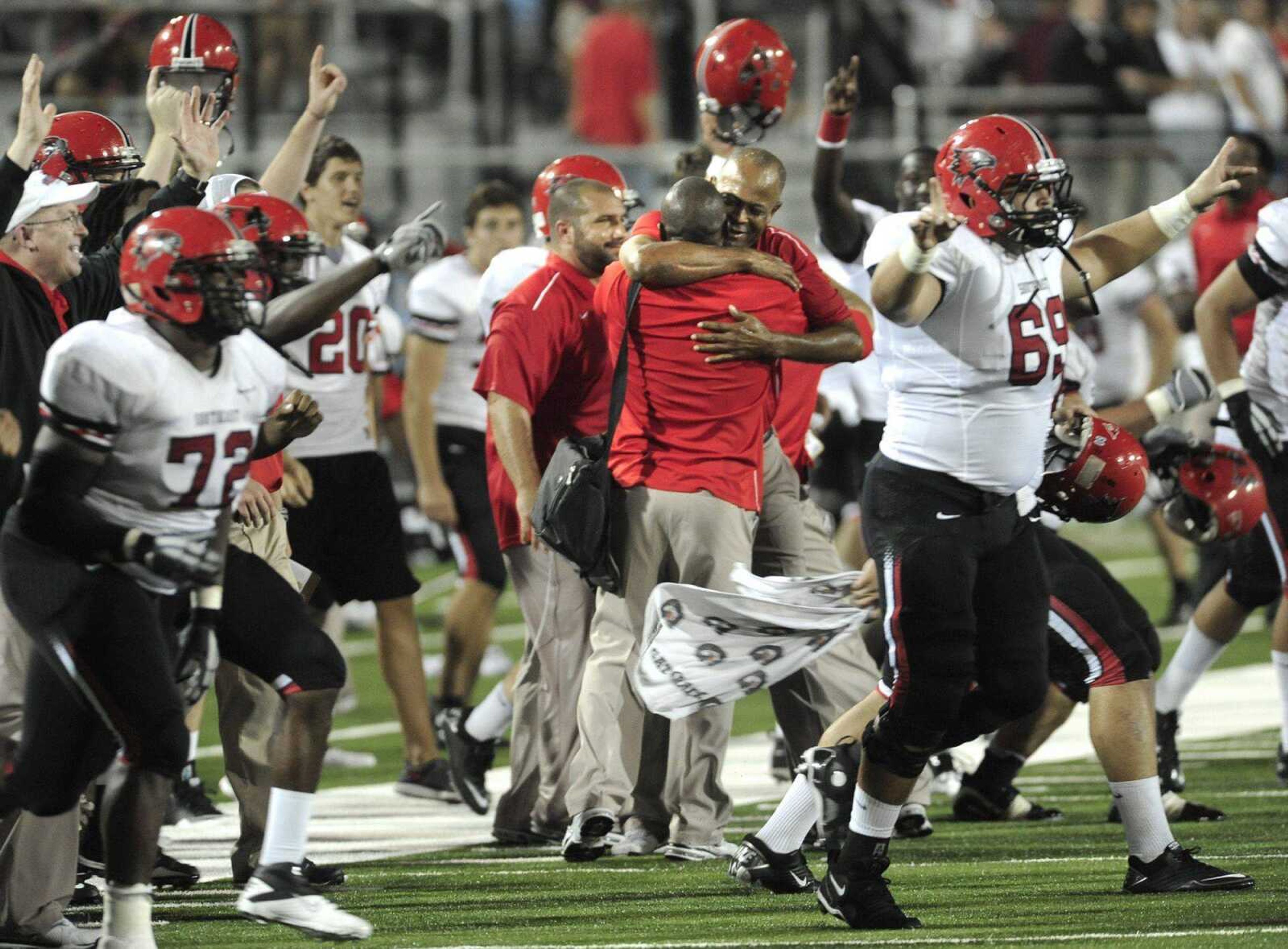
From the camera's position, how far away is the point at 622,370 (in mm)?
6031

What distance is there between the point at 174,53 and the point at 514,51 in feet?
29.8

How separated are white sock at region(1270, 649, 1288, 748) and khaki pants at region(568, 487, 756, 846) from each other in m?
2.05

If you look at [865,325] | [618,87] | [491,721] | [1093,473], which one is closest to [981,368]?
[1093,473]

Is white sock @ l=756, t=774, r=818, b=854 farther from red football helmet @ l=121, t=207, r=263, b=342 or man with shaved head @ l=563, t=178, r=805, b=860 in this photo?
red football helmet @ l=121, t=207, r=263, b=342

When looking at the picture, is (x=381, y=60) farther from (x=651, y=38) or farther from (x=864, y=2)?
(x=864, y=2)

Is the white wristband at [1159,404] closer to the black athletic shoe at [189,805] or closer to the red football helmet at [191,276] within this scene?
the red football helmet at [191,276]

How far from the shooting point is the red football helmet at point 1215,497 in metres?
6.68

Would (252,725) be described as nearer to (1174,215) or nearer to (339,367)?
(339,367)

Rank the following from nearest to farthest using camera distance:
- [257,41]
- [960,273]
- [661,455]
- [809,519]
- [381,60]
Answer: [960,273] → [661,455] → [809,519] → [257,41] → [381,60]

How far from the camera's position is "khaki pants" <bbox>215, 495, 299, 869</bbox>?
5.89 m

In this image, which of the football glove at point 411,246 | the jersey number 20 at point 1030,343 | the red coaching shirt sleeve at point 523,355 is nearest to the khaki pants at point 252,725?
the red coaching shirt sleeve at point 523,355

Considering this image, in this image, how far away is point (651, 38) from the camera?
47.9ft

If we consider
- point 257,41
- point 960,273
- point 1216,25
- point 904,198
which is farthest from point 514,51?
point 960,273

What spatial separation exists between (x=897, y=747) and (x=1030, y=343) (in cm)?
96
